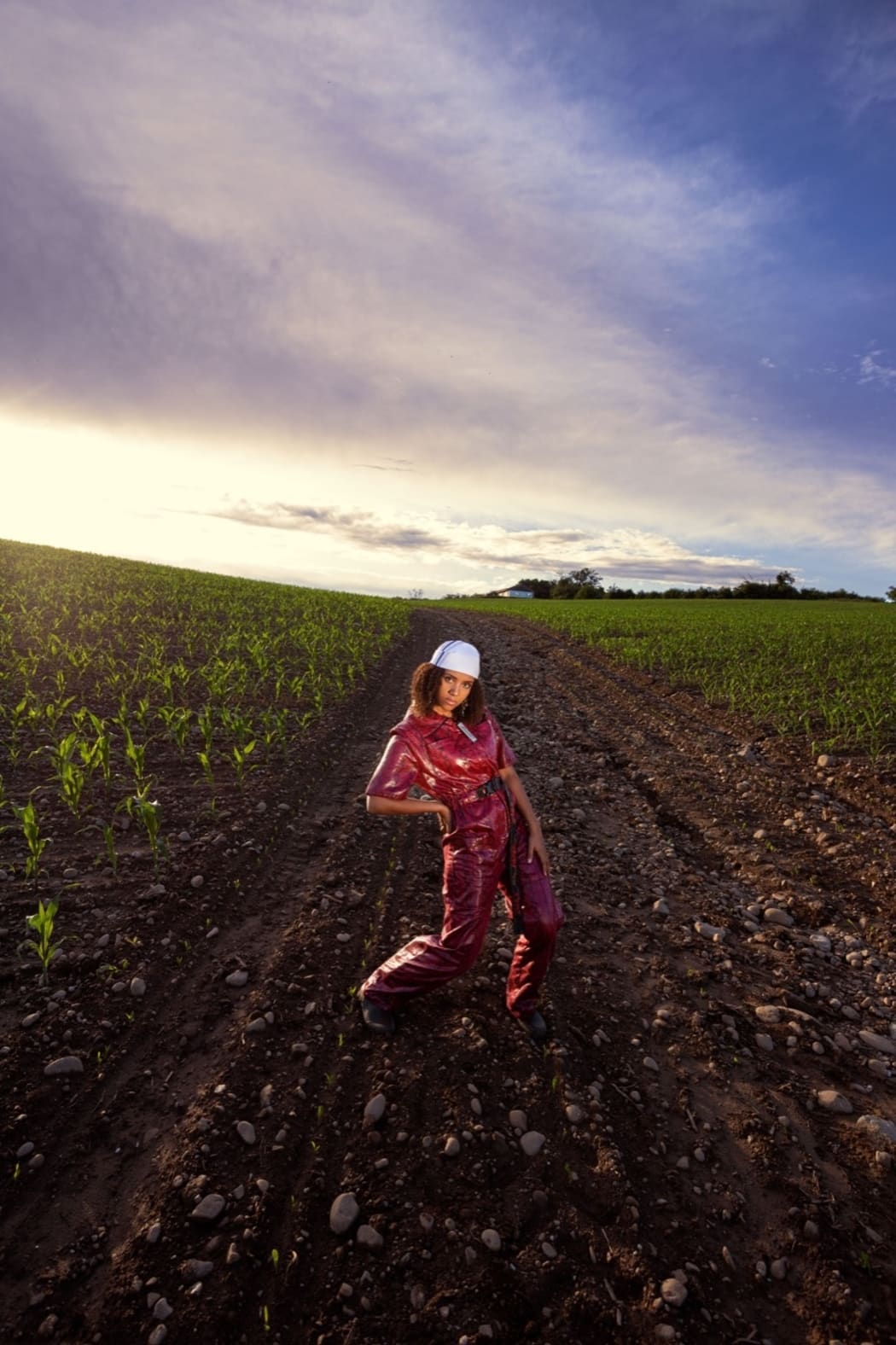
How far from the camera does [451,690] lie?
3906 millimetres

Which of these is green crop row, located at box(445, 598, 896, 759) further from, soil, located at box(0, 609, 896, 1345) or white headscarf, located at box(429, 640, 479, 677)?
white headscarf, located at box(429, 640, 479, 677)

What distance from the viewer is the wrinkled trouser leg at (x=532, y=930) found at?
161 inches

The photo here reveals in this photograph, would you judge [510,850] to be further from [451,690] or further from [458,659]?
[458,659]

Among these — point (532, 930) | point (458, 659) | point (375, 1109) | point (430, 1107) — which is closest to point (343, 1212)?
point (375, 1109)

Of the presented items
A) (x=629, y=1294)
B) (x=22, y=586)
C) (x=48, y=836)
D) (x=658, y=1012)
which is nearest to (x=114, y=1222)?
(x=629, y=1294)

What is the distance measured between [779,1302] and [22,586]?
90.1ft

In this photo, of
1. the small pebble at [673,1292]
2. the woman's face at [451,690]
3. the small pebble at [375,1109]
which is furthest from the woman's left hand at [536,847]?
the small pebble at [673,1292]

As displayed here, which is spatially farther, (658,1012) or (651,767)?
(651,767)

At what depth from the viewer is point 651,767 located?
10.6m

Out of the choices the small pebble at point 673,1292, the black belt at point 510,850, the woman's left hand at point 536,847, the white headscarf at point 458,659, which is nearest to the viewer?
the small pebble at point 673,1292

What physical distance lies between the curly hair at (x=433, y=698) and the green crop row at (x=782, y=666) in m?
9.77

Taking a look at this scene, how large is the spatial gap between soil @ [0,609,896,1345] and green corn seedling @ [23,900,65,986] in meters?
0.10

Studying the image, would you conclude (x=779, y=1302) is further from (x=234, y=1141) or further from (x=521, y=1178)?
(x=234, y=1141)

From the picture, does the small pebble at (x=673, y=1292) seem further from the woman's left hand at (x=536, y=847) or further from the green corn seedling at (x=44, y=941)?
the green corn seedling at (x=44, y=941)
